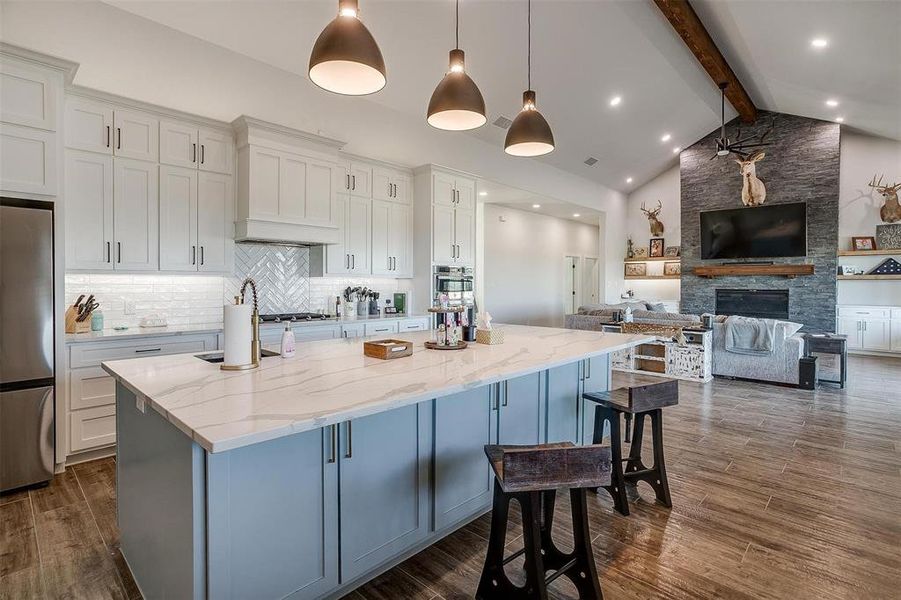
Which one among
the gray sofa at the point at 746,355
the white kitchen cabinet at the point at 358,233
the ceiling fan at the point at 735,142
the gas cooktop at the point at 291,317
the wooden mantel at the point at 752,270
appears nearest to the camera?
the gas cooktop at the point at 291,317

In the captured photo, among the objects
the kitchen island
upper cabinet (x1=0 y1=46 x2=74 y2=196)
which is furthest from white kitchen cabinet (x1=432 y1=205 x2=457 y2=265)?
upper cabinet (x1=0 y1=46 x2=74 y2=196)

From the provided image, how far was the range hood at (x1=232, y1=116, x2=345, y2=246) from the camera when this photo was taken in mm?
4012

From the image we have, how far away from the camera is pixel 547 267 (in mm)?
10227

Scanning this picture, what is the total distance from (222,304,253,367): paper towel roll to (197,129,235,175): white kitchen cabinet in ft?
8.71

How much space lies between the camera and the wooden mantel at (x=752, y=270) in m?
8.30

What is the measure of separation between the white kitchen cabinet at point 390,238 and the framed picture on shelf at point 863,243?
8.21 m

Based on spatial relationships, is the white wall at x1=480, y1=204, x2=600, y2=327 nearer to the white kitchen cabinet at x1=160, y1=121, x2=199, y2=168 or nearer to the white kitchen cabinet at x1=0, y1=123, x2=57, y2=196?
the white kitchen cabinet at x1=160, y1=121, x2=199, y2=168

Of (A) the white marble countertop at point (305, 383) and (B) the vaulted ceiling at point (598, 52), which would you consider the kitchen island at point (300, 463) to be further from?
(B) the vaulted ceiling at point (598, 52)

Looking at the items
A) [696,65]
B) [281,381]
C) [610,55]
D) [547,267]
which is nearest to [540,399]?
[281,381]

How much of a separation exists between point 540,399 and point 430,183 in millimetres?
3457

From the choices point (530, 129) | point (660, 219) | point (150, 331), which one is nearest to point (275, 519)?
point (530, 129)

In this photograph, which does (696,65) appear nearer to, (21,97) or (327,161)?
(327,161)

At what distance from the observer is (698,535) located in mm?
2320

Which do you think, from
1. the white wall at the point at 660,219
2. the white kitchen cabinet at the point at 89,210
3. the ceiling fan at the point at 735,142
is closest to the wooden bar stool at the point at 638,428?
the white kitchen cabinet at the point at 89,210
